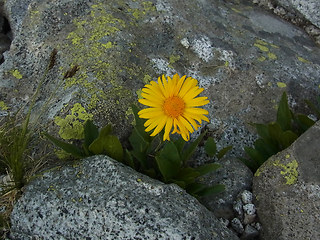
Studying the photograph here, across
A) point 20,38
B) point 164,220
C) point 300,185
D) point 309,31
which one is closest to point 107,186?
point 164,220

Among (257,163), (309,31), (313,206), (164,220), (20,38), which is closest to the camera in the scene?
(164,220)

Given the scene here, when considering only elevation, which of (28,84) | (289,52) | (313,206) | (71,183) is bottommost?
(28,84)

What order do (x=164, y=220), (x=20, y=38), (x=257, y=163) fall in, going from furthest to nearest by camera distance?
(x=20, y=38)
(x=257, y=163)
(x=164, y=220)

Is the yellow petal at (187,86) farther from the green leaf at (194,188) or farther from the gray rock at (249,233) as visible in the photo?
the gray rock at (249,233)

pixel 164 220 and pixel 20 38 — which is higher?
pixel 164 220

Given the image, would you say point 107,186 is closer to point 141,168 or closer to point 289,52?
point 141,168

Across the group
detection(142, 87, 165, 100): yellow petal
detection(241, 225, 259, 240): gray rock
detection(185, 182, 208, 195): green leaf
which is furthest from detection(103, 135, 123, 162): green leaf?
detection(241, 225, 259, 240): gray rock
